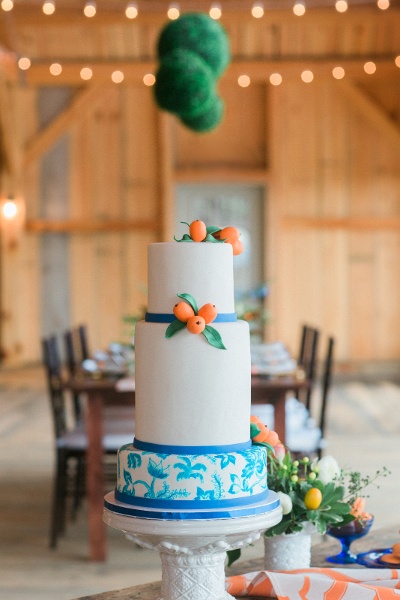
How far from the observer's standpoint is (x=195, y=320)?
5.75 feet

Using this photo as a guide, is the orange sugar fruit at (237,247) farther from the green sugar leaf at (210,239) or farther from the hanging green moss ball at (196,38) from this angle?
the hanging green moss ball at (196,38)

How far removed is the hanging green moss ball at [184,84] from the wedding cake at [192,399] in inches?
136

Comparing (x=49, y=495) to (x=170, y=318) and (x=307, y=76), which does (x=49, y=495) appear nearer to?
(x=170, y=318)

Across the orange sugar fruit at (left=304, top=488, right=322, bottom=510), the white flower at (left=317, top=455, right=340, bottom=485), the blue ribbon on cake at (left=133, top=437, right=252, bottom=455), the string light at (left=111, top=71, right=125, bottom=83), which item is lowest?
the orange sugar fruit at (left=304, top=488, right=322, bottom=510)

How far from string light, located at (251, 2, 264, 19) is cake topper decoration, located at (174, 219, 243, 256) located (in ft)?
29.0

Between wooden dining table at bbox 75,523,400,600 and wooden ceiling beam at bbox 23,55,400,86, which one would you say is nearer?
wooden dining table at bbox 75,523,400,600

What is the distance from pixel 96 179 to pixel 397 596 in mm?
9961

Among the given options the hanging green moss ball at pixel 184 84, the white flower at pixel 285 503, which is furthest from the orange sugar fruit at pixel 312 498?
the hanging green moss ball at pixel 184 84

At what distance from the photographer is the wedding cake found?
5.77 feet

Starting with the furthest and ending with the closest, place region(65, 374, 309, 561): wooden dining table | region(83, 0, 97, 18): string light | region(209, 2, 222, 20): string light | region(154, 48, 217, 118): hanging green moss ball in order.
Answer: region(83, 0, 97, 18): string light < region(209, 2, 222, 20): string light < region(154, 48, 217, 118): hanging green moss ball < region(65, 374, 309, 561): wooden dining table

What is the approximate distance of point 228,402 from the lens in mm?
1771

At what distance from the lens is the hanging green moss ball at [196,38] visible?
5.22 metres

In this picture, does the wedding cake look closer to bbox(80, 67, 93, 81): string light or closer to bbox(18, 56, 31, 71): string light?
bbox(80, 67, 93, 81): string light

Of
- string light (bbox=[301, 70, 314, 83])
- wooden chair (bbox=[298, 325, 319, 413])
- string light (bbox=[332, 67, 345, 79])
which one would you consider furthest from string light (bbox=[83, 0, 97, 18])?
wooden chair (bbox=[298, 325, 319, 413])
